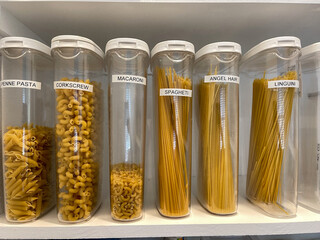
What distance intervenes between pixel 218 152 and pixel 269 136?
0.14m

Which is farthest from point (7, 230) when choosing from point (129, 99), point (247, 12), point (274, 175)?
point (247, 12)

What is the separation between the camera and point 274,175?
60 cm

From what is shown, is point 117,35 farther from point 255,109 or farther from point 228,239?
point 228,239

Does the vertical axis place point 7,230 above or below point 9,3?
below

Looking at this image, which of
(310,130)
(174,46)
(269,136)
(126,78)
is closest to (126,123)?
(126,78)

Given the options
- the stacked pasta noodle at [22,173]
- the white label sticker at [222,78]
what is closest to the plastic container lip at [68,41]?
the stacked pasta noodle at [22,173]

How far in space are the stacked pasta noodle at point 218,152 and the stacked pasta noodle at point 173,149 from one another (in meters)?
0.06

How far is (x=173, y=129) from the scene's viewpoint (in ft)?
1.88

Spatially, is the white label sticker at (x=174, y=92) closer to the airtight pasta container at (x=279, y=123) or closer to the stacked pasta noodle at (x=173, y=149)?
the stacked pasta noodle at (x=173, y=149)

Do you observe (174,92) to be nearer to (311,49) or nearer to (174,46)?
(174,46)

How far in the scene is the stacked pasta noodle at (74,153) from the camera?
1.73ft

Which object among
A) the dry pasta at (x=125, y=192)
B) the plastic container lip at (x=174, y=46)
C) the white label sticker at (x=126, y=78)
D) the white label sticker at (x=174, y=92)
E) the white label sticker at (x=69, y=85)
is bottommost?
the dry pasta at (x=125, y=192)

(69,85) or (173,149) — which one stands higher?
(69,85)

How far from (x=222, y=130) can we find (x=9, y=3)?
0.62 meters
